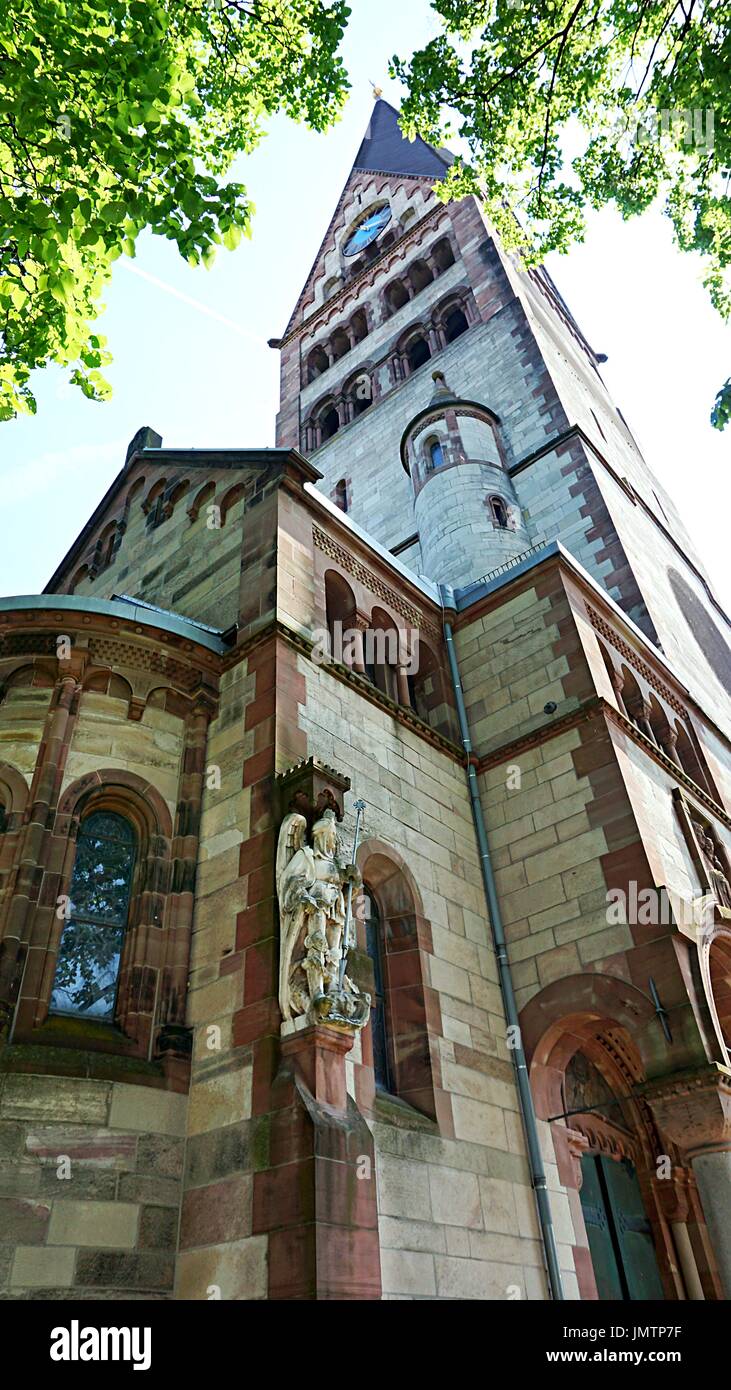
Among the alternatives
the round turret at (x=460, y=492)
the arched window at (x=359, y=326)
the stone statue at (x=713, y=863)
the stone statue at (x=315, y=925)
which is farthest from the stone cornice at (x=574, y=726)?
the arched window at (x=359, y=326)

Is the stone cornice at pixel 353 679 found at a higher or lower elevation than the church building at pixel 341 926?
higher

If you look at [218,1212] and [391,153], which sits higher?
[391,153]

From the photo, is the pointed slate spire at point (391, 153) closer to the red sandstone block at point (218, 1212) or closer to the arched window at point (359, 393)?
the arched window at point (359, 393)

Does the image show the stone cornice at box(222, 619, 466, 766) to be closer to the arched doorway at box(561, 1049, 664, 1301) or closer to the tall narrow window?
the tall narrow window

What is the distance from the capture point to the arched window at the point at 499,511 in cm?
2128

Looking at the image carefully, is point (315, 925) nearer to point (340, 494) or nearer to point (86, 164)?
point (86, 164)

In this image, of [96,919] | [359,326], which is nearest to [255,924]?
[96,919]

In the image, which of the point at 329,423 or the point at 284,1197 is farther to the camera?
the point at 329,423

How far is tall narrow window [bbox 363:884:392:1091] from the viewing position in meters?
9.70

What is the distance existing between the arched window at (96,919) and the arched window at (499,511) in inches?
542

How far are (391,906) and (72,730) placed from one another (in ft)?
13.7

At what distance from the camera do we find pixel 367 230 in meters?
42.0

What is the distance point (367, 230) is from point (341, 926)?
41191 millimetres

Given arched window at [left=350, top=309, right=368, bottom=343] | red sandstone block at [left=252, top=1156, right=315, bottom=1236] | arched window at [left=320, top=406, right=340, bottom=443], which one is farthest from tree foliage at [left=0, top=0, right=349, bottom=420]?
arched window at [left=350, top=309, right=368, bottom=343]
